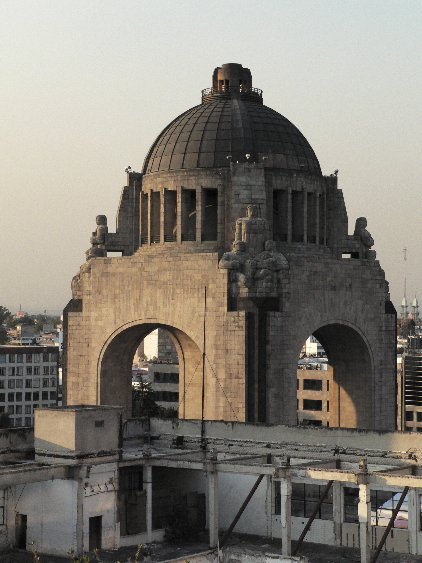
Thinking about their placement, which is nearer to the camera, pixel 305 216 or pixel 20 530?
pixel 20 530

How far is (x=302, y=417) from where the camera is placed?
114 m

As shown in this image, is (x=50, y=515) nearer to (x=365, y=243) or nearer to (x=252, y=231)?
(x=252, y=231)

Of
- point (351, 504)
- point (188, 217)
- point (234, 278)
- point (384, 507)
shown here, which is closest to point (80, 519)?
point (351, 504)

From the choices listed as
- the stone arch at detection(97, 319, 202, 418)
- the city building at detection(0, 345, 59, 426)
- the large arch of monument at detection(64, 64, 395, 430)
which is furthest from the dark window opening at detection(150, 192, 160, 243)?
the city building at detection(0, 345, 59, 426)

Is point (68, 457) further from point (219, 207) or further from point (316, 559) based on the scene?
point (219, 207)

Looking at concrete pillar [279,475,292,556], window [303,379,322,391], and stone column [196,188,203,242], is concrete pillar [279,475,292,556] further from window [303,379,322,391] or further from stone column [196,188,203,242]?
window [303,379,322,391]

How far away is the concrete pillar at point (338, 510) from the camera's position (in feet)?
126

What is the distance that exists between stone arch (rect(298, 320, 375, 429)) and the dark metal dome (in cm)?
708

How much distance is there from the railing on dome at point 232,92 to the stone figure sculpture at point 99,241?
7.08m

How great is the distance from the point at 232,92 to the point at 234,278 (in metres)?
10.4

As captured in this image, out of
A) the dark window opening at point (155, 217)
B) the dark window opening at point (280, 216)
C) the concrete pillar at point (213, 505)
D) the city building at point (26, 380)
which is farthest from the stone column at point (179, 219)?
the city building at point (26, 380)

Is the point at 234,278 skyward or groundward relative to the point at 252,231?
groundward

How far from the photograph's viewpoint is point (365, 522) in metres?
34.7

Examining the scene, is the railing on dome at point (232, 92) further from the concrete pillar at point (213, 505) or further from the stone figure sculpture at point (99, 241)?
the concrete pillar at point (213, 505)
